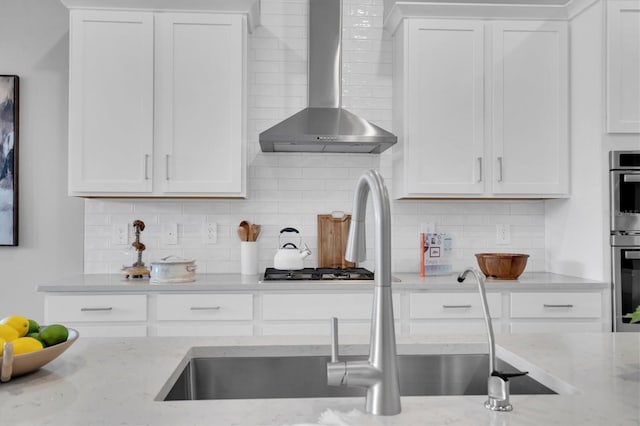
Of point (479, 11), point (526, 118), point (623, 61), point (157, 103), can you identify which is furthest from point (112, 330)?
point (623, 61)

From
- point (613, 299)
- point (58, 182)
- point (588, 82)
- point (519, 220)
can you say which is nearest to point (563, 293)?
point (613, 299)

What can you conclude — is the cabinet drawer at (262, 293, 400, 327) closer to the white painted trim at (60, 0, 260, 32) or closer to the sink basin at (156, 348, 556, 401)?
the sink basin at (156, 348, 556, 401)

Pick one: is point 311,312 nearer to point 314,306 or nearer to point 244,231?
point 314,306

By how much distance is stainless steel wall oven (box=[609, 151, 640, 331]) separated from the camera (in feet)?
9.68

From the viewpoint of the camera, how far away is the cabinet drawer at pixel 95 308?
111 inches

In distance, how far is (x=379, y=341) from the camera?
95 centimetres

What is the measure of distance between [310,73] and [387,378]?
263 cm

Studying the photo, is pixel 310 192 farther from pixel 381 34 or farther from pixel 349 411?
pixel 349 411

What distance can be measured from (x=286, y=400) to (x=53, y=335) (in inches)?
24.6

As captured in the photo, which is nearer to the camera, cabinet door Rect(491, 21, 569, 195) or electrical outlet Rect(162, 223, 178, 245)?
cabinet door Rect(491, 21, 569, 195)

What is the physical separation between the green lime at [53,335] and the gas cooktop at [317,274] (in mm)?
1744

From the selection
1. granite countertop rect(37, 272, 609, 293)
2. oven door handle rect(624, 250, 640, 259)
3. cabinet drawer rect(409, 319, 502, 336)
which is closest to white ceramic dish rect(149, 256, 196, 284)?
granite countertop rect(37, 272, 609, 293)

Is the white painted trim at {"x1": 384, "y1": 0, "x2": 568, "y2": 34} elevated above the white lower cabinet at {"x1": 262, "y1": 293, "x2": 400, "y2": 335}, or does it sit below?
above

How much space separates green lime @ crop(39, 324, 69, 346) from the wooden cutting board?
2316 millimetres
